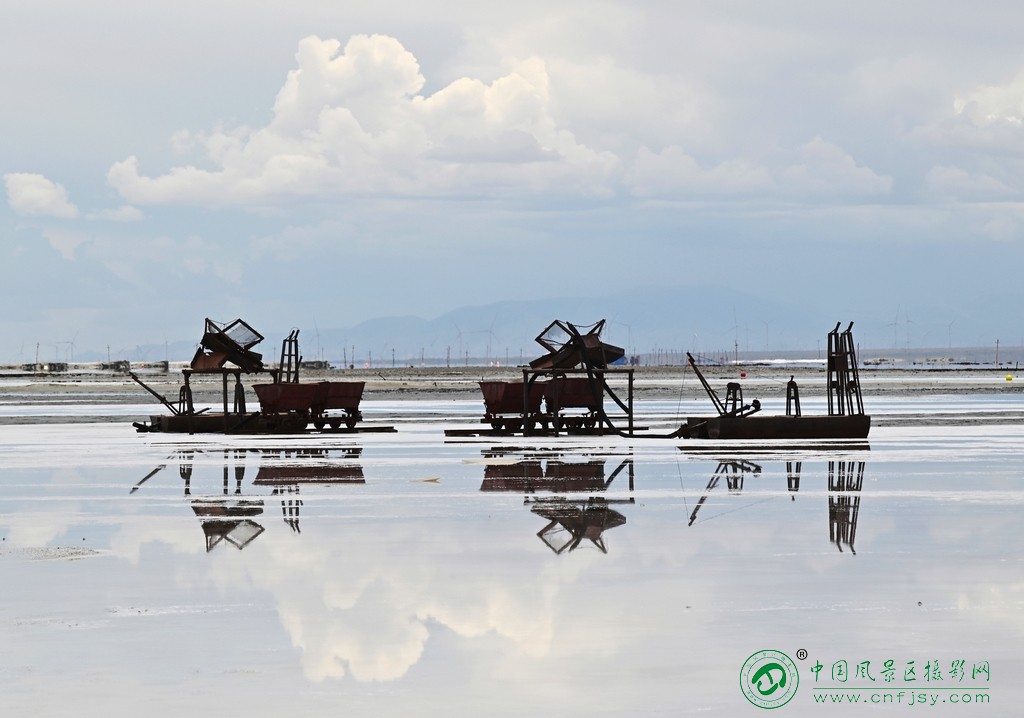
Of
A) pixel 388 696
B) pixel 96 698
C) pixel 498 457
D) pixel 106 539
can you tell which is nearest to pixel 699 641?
pixel 388 696

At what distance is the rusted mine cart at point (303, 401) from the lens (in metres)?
54.2

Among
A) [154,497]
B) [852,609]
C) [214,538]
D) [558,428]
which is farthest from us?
[558,428]

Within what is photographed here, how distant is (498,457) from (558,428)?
12.7m

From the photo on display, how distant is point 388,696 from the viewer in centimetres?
1152

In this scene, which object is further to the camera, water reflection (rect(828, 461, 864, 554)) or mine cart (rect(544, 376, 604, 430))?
mine cart (rect(544, 376, 604, 430))

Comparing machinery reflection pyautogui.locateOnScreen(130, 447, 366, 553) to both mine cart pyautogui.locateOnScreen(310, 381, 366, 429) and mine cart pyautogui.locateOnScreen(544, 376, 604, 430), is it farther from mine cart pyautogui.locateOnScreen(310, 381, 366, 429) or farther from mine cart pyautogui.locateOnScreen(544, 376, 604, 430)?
mine cart pyautogui.locateOnScreen(544, 376, 604, 430)

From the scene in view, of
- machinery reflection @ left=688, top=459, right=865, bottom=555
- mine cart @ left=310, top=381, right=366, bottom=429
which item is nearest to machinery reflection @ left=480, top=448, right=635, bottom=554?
machinery reflection @ left=688, top=459, right=865, bottom=555

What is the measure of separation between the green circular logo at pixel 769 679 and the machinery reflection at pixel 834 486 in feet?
21.8

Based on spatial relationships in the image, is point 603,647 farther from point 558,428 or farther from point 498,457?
point 558,428

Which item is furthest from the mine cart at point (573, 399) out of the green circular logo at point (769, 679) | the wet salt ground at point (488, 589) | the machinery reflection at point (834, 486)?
the green circular logo at point (769, 679)

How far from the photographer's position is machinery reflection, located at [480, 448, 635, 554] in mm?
21203

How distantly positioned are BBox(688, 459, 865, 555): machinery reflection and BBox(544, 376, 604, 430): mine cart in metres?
15.9

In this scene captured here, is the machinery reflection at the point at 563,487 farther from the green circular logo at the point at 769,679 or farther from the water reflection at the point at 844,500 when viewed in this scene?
the green circular logo at the point at 769,679

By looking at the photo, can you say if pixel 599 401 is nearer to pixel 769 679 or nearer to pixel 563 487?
pixel 563 487
